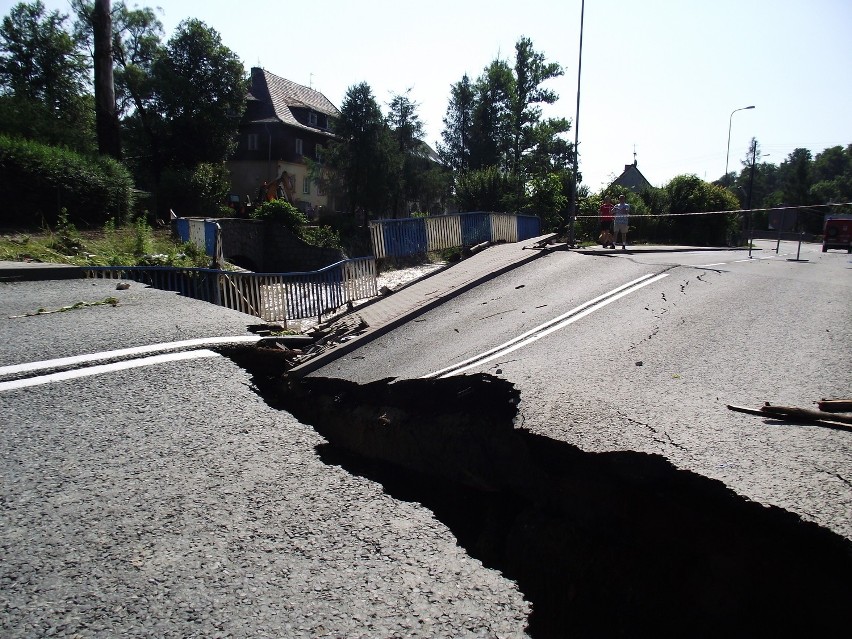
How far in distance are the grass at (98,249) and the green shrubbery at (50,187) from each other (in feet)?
3.32

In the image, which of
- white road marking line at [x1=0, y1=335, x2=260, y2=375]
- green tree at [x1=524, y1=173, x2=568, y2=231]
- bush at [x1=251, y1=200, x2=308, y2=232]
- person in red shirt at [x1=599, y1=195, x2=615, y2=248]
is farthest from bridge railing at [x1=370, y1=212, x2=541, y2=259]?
white road marking line at [x1=0, y1=335, x2=260, y2=375]

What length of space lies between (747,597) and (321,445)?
11.4 feet

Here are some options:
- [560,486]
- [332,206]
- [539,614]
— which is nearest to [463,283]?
[560,486]

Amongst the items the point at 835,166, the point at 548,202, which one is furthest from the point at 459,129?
the point at 835,166

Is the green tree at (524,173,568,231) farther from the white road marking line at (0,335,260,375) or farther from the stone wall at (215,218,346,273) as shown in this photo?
the white road marking line at (0,335,260,375)

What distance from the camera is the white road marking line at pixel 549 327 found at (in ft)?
20.9

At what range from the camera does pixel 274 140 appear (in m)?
42.1

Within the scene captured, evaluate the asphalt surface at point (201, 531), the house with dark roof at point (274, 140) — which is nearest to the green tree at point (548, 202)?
the house with dark roof at point (274, 140)

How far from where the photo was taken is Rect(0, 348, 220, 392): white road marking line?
539 cm

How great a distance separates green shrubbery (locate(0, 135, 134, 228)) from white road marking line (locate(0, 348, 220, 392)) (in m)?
13.3

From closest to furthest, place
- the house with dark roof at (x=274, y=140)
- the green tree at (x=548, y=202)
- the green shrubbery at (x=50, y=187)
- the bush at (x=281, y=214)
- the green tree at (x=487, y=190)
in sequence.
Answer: the green shrubbery at (x=50, y=187) → the bush at (x=281, y=214) → the green tree at (x=548, y=202) → the green tree at (x=487, y=190) → the house with dark roof at (x=274, y=140)

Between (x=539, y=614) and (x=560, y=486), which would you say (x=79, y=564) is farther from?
(x=560, y=486)

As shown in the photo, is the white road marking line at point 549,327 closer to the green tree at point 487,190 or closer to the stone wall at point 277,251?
the stone wall at point 277,251

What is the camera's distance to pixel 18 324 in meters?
7.03
